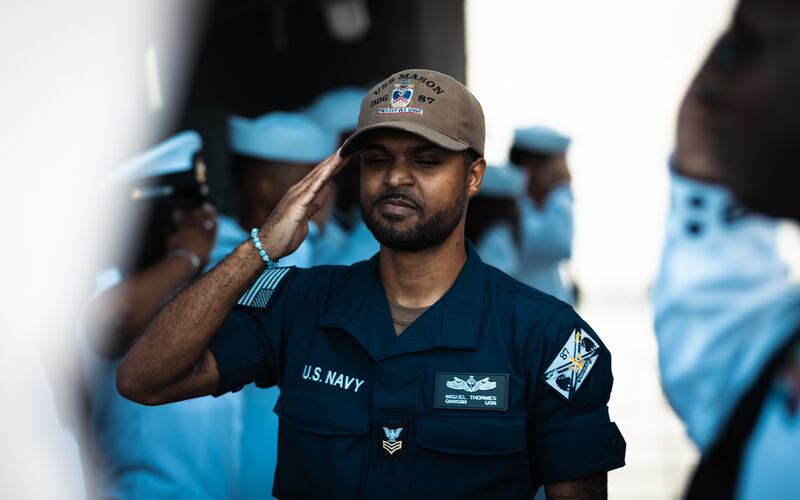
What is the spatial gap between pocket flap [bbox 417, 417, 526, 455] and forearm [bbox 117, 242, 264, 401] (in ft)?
1.59

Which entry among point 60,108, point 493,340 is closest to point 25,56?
point 60,108

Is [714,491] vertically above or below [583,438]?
above

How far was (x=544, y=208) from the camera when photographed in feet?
18.1

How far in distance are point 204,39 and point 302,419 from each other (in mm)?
3586

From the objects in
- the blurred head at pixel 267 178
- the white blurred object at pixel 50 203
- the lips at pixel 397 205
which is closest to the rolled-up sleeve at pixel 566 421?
the lips at pixel 397 205

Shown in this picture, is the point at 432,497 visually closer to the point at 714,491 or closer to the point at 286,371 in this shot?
the point at 286,371

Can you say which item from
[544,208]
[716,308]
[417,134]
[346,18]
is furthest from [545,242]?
[716,308]

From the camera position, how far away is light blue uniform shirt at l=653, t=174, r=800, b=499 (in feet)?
4.25

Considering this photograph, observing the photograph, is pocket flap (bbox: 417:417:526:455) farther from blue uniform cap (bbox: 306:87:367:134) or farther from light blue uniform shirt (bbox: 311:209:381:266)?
blue uniform cap (bbox: 306:87:367:134)

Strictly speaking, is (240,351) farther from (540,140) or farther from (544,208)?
(540,140)

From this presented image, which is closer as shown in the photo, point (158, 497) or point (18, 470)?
point (18, 470)

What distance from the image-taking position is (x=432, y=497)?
2010mm

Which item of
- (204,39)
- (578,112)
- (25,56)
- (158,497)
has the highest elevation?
(25,56)

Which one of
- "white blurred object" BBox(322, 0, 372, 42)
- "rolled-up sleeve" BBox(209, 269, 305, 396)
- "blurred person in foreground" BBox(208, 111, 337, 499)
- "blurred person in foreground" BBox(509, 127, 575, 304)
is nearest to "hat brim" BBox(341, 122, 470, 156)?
"rolled-up sleeve" BBox(209, 269, 305, 396)
